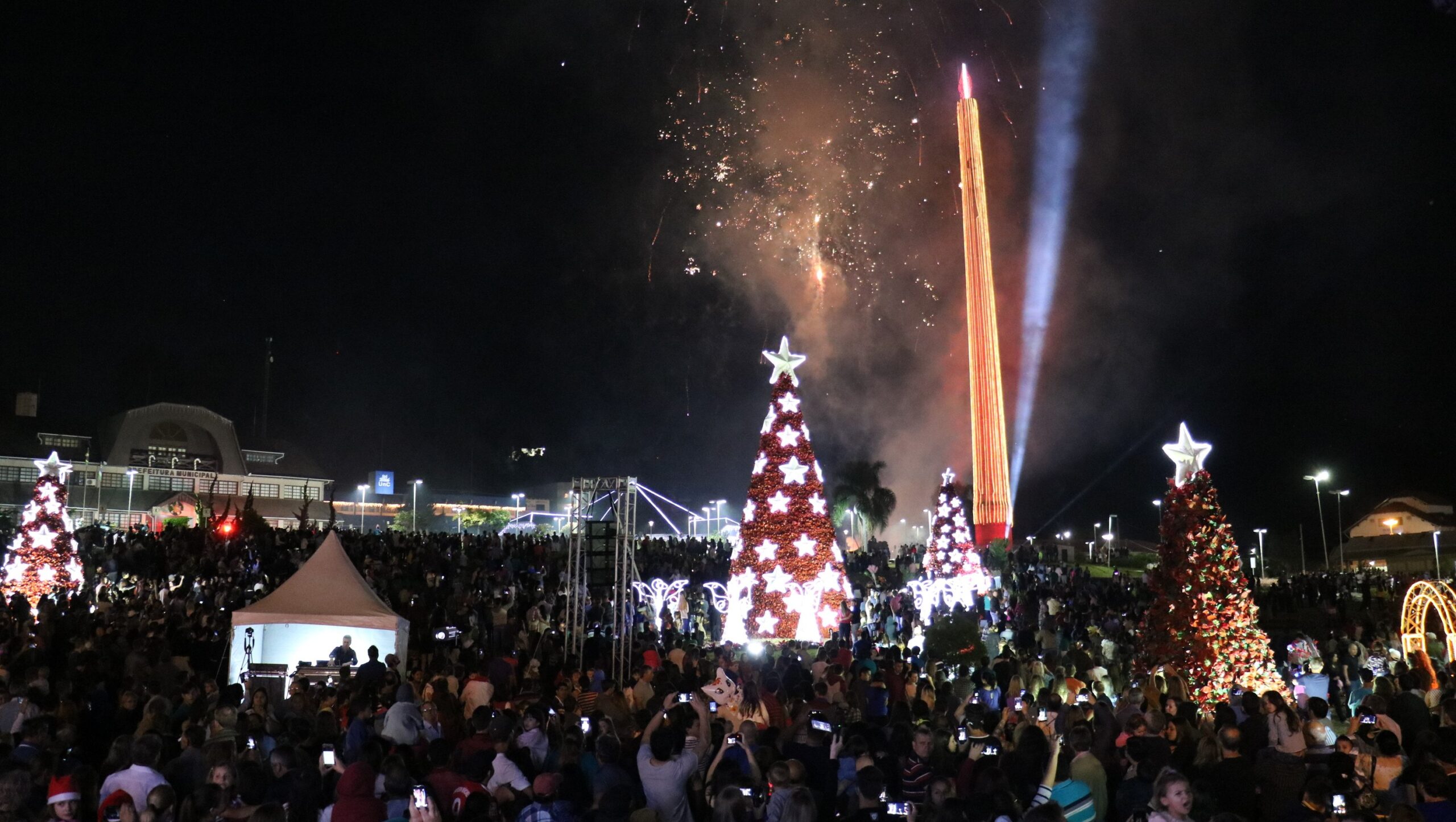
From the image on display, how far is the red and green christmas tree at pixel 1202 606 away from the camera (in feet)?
51.2

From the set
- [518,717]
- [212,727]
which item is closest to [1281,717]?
[518,717]

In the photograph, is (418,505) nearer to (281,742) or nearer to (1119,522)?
(1119,522)

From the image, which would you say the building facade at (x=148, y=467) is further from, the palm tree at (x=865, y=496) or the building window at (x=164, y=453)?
the palm tree at (x=865, y=496)

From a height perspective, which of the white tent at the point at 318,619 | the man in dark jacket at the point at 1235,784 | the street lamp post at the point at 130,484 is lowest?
the man in dark jacket at the point at 1235,784

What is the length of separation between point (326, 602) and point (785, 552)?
1055 cm

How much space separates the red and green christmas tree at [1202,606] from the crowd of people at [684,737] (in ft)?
2.81

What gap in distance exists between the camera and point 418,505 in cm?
8250

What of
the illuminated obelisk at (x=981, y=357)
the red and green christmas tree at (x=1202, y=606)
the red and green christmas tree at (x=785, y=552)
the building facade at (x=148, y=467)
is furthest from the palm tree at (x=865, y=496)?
the red and green christmas tree at (x=1202, y=606)

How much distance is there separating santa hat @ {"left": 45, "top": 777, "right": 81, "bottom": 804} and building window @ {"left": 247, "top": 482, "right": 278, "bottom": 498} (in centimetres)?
5706

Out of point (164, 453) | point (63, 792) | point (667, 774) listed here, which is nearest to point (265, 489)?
point (164, 453)

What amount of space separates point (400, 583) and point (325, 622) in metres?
6.94

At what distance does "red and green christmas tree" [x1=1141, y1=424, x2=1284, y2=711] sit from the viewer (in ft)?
51.2

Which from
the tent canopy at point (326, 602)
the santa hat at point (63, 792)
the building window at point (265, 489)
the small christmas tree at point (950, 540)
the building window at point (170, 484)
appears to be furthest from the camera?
the building window at point (265, 489)

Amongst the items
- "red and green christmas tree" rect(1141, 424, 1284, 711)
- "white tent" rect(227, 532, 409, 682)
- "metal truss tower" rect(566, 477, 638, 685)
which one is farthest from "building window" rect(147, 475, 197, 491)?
"red and green christmas tree" rect(1141, 424, 1284, 711)
